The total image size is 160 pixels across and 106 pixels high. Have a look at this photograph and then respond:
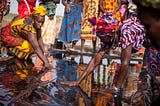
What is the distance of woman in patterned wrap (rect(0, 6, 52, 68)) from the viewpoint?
6.84m

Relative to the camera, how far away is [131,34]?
4.81m

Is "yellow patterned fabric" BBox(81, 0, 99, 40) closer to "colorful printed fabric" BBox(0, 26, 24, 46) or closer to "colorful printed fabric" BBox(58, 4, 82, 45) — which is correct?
"colorful printed fabric" BBox(58, 4, 82, 45)

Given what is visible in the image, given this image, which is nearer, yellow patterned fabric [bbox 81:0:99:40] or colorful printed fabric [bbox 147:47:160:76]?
colorful printed fabric [bbox 147:47:160:76]

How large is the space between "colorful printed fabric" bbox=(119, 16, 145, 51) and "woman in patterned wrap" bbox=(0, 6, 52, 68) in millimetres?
2302

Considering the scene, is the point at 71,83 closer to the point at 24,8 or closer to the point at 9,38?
the point at 9,38

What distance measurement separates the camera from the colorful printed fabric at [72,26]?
1028cm

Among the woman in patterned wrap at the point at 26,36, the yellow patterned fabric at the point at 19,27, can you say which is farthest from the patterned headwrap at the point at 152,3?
the yellow patterned fabric at the point at 19,27

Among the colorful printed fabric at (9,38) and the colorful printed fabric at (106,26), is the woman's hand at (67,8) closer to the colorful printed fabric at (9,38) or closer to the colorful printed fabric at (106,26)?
the colorful printed fabric at (9,38)

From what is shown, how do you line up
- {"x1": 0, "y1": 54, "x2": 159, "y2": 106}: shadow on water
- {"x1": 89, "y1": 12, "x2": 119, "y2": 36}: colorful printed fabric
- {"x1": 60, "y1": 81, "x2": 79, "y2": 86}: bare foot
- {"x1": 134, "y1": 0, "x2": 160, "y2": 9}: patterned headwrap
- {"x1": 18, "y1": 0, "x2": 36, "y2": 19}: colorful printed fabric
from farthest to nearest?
{"x1": 18, "y1": 0, "x2": 36, "y2": 19}: colorful printed fabric → {"x1": 60, "y1": 81, "x2": 79, "y2": 86}: bare foot → {"x1": 89, "y1": 12, "x2": 119, "y2": 36}: colorful printed fabric → {"x1": 0, "y1": 54, "x2": 159, "y2": 106}: shadow on water → {"x1": 134, "y1": 0, "x2": 160, "y2": 9}: patterned headwrap

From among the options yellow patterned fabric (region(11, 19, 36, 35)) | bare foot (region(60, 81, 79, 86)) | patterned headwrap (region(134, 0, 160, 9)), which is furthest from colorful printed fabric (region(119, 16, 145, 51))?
patterned headwrap (region(134, 0, 160, 9))


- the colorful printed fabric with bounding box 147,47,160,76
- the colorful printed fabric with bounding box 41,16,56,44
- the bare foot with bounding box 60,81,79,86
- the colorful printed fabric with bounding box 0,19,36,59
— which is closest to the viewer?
the colorful printed fabric with bounding box 147,47,160,76

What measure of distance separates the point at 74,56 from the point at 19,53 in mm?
2108

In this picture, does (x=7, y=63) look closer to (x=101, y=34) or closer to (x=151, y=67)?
(x=101, y=34)

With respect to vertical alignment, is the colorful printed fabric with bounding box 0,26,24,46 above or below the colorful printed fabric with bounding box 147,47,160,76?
below
